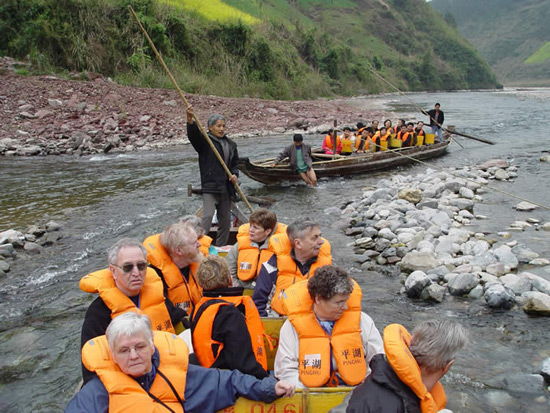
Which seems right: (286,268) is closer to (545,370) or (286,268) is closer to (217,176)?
(545,370)

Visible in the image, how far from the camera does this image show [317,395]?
2.94 metres

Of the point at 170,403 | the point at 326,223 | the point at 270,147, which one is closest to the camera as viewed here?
the point at 170,403

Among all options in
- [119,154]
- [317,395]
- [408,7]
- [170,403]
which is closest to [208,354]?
[170,403]

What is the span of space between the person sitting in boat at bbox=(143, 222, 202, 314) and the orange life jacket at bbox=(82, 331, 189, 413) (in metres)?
1.26

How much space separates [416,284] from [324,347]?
3.51 meters

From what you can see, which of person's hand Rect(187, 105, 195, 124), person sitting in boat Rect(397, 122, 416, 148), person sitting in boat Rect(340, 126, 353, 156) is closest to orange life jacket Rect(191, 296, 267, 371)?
person's hand Rect(187, 105, 195, 124)

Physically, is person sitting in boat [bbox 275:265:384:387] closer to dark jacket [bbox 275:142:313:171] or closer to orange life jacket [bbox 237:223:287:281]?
orange life jacket [bbox 237:223:287:281]

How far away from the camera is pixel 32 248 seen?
8.18 metres

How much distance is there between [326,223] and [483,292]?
4236mm

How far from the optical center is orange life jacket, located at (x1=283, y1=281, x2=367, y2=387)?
3.18 meters

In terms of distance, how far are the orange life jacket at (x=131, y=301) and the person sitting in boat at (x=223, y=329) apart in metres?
0.58

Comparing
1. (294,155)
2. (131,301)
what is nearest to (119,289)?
(131,301)

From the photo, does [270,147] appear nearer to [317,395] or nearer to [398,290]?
[398,290]

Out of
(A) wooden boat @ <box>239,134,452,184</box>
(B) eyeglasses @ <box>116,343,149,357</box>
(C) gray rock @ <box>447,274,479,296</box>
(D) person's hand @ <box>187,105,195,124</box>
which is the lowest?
(C) gray rock @ <box>447,274,479,296</box>
